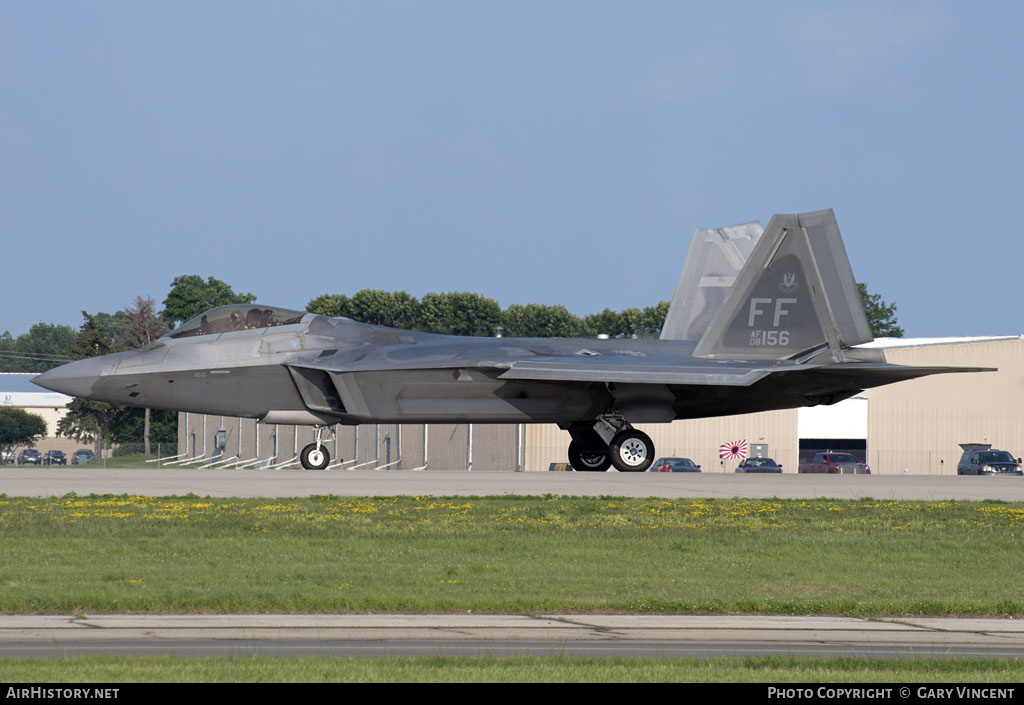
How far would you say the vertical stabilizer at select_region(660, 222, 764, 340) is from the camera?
28.4 metres

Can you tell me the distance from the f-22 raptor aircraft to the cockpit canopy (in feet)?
0.09

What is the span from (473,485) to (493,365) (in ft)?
11.1

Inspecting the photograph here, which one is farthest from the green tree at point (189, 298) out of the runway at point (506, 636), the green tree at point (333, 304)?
the runway at point (506, 636)

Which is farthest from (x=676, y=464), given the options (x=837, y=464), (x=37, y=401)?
(x=37, y=401)

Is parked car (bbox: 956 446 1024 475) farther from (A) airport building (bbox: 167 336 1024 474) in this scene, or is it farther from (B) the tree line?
(B) the tree line

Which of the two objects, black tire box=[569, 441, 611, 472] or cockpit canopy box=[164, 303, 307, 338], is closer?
cockpit canopy box=[164, 303, 307, 338]

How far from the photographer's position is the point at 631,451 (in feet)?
80.2

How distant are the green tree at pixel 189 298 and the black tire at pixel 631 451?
3089 inches

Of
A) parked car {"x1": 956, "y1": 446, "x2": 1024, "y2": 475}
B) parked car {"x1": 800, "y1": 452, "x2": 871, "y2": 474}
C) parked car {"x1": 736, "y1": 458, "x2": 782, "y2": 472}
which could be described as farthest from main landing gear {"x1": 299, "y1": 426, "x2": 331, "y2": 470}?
parked car {"x1": 800, "y1": 452, "x2": 871, "y2": 474}

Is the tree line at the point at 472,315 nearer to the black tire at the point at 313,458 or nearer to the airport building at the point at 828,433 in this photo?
the airport building at the point at 828,433

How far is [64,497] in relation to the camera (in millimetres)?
18000

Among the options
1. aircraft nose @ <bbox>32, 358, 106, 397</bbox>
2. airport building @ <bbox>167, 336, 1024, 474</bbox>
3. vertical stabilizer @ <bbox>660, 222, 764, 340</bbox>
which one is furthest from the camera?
airport building @ <bbox>167, 336, 1024, 474</bbox>

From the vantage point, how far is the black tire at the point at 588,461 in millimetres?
25594
